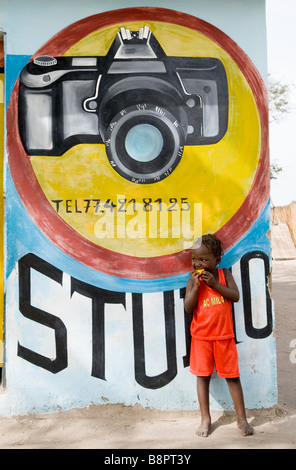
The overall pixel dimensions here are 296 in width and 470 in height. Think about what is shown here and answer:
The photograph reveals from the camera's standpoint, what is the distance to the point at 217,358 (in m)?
2.88

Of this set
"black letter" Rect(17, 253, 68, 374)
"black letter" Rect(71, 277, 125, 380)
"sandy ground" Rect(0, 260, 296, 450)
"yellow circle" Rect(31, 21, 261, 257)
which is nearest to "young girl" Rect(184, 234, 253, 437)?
"sandy ground" Rect(0, 260, 296, 450)

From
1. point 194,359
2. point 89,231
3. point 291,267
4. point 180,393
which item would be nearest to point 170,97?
point 89,231

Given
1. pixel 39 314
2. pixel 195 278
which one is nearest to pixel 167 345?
pixel 195 278

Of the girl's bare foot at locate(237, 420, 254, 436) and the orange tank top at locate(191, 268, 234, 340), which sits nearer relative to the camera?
the girl's bare foot at locate(237, 420, 254, 436)

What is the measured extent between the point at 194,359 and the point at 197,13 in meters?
2.35

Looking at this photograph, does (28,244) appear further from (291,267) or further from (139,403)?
(291,267)

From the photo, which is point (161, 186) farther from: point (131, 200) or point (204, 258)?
point (204, 258)

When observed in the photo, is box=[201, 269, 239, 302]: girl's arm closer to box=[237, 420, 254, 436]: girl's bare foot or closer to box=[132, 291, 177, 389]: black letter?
box=[132, 291, 177, 389]: black letter

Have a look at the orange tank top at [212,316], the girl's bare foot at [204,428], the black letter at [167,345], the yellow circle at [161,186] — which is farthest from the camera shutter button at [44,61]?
the girl's bare foot at [204,428]

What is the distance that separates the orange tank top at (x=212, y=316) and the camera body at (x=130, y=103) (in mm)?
854

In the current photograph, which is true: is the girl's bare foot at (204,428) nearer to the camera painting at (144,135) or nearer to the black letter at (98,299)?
the black letter at (98,299)

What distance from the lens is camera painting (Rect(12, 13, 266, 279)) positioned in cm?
309

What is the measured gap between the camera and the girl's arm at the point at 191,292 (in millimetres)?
2885

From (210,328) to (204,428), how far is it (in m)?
0.61
